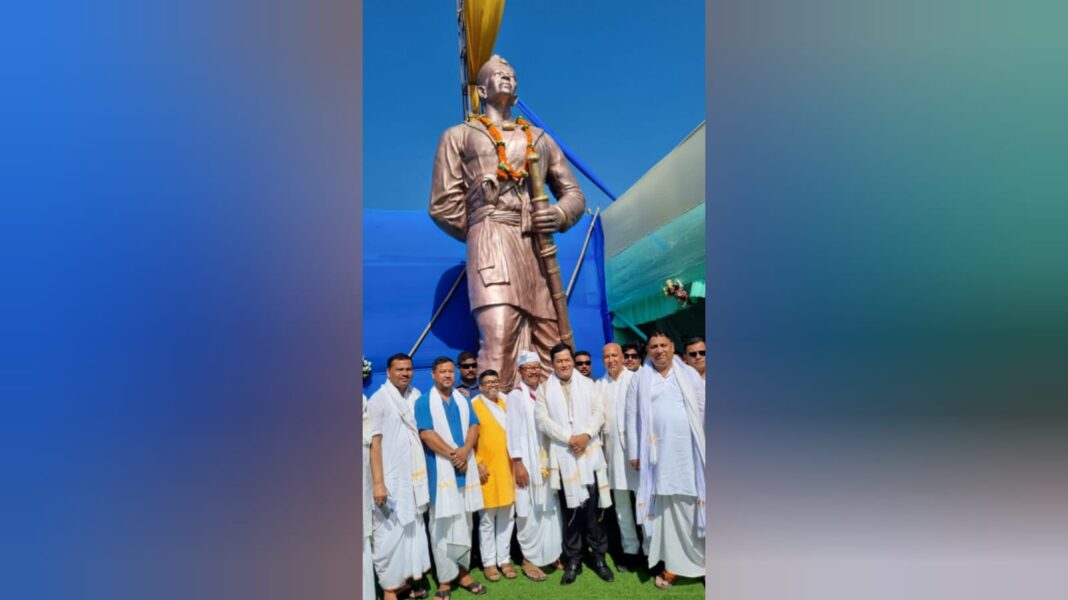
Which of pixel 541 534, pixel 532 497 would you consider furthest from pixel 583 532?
pixel 532 497

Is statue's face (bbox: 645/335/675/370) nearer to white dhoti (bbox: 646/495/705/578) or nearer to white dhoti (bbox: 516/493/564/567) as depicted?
white dhoti (bbox: 646/495/705/578)

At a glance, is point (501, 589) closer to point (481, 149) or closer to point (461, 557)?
point (461, 557)

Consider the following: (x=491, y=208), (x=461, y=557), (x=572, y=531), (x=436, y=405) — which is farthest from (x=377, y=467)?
(x=491, y=208)

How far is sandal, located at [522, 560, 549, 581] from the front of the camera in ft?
10.7

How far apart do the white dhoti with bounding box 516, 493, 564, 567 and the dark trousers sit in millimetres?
57

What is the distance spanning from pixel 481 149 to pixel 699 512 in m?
3.23

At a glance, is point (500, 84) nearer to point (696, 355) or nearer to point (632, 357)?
point (632, 357)

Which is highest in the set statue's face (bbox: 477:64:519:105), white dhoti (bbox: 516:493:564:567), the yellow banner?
the yellow banner

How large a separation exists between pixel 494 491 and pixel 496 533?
0.27 metres

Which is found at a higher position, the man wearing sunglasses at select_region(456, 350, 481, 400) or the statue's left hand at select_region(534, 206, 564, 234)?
the statue's left hand at select_region(534, 206, 564, 234)

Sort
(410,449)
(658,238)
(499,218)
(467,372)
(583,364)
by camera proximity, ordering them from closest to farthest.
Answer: (410,449) → (583,364) → (467,372) → (499,218) → (658,238)

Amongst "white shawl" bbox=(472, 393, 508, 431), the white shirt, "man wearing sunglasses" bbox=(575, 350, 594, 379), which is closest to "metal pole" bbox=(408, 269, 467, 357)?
"man wearing sunglasses" bbox=(575, 350, 594, 379)

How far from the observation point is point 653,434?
126 inches

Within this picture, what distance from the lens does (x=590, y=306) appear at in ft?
20.0
